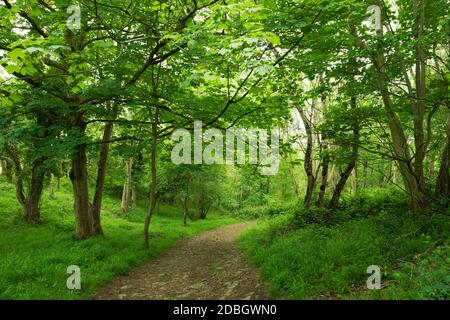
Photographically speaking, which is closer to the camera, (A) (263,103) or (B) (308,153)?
(A) (263,103)

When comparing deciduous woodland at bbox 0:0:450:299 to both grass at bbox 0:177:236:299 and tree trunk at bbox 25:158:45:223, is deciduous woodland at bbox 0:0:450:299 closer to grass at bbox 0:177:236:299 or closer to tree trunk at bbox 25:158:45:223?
grass at bbox 0:177:236:299

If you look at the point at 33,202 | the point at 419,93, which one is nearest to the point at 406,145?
the point at 419,93

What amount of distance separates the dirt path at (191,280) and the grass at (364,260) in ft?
2.02

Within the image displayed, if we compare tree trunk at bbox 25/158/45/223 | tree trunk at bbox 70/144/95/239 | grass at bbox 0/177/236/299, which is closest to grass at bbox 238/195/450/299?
grass at bbox 0/177/236/299

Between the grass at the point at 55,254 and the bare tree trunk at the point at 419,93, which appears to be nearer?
the grass at the point at 55,254

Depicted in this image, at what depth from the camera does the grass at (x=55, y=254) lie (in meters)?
6.77

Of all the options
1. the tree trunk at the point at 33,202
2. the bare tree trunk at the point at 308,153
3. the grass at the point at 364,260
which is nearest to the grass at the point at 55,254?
the tree trunk at the point at 33,202

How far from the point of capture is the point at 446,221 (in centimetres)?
728

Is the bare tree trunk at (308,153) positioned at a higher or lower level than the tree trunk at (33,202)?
higher

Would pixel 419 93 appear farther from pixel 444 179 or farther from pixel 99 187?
pixel 99 187

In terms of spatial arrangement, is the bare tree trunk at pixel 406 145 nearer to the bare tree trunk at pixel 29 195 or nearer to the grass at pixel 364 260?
the grass at pixel 364 260

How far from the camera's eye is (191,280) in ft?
26.9

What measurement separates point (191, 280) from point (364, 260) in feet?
14.9

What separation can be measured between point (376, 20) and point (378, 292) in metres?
6.96
